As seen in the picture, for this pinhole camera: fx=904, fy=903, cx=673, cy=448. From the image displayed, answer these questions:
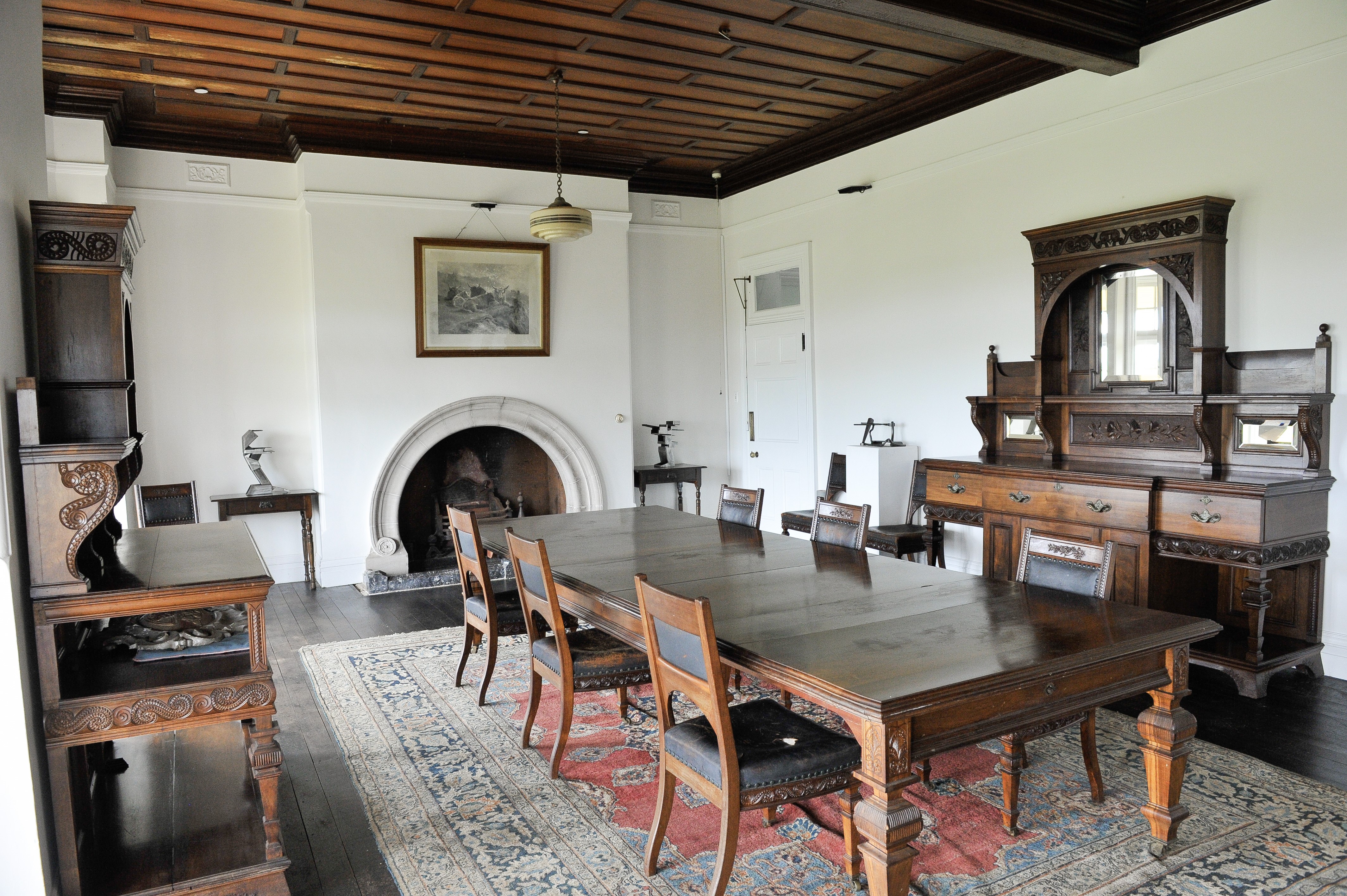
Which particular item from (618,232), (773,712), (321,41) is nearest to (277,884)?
(773,712)

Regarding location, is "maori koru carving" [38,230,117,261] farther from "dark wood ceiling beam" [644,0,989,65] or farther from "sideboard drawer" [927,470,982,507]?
"sideboard drawer" [927,470,982,507]

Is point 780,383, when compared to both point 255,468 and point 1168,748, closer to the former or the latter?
point 255,468

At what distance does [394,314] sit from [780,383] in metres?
3.21

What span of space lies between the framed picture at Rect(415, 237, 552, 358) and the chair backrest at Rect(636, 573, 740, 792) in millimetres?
4736

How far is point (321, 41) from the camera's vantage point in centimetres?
488

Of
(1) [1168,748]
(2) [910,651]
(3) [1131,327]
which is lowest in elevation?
(1) [1168,748]

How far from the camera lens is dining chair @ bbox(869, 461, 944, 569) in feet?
18.3

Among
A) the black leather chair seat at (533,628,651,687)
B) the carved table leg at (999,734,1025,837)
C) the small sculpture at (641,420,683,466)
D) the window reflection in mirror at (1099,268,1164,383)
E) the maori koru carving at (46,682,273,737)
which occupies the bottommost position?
the carved table leg at (999,734,1025,837)

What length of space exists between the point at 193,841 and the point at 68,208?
185 cm

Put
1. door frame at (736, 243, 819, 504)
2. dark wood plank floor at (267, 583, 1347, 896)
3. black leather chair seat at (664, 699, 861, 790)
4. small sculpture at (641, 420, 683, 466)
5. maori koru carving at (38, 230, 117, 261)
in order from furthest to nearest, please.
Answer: small sculpture at (641, 420, 683, 466) < door frame at (736, 243, 819, 504) < dark wood plank floor at (267, 583, 1347, 896) < maori koru carving at (38, 230, 117, 261) < black leather chair seat at (664, 699, 861, 790)

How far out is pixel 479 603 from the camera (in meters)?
4.29

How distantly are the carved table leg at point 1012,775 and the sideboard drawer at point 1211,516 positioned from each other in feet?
5.95

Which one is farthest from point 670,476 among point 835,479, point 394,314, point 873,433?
point 394,314

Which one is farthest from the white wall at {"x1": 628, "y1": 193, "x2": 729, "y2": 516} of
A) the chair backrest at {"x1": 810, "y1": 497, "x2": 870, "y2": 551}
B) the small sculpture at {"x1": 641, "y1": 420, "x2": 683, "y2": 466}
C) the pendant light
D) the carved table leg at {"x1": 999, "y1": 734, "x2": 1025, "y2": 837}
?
the carved table leg at {"x1": 999, "y1": 734, "x2": 1025, "y2": 837}
